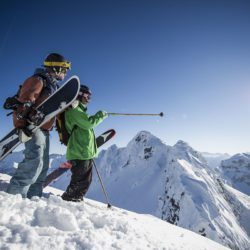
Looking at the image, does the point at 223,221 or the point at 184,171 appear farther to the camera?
the point at 184,171

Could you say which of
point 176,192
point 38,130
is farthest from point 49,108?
point 176,192

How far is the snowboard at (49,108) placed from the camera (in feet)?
14.6

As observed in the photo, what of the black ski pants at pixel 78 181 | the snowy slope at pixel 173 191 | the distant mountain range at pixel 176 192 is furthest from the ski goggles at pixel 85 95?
the distant mountain range at pixel 176 192

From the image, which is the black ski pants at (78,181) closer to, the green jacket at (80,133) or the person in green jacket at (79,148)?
the person in green jacket at (79,148)

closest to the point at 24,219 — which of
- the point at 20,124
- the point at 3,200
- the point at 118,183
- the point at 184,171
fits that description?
the point at 3,200

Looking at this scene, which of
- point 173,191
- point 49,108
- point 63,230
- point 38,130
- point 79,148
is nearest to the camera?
point 63,230

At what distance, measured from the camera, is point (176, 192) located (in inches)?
4151

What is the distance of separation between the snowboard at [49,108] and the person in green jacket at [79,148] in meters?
0.42

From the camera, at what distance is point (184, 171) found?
110 meters

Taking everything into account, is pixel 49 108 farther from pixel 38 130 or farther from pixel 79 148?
pixel 79 148

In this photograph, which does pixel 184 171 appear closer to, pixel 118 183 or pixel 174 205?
pixel 174 205

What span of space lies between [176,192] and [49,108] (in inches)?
4257

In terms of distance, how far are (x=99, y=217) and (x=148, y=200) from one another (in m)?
119

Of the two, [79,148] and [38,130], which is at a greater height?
[38,130]
